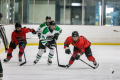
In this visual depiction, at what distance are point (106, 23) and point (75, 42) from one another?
21.4ft

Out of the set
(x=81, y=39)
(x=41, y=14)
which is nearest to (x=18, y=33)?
(x=81, y=39)

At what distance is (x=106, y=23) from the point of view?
1055 centimetres

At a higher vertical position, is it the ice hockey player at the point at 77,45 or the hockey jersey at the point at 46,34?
the hockey jersey at the point at 46,34

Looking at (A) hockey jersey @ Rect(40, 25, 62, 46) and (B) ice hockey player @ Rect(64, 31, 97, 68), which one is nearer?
(B) ice hockey player @ Rect(64, 31, 97, 68)

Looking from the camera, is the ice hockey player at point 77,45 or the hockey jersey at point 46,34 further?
the hockey jersey at point 46,34

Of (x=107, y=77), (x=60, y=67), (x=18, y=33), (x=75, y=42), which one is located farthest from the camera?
(x=18, y=33)

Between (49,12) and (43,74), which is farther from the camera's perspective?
(49,12)

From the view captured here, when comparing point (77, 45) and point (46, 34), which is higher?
point (46, 34)

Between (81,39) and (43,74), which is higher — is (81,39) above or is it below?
above

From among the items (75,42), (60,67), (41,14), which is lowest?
(60,67)

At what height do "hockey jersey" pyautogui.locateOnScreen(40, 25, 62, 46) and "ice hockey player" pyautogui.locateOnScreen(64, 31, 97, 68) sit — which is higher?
"hockey jersey" pyautogui.locateOnScreen(40, 25, 62, 46)

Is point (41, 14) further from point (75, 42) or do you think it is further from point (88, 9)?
point (75, 42)

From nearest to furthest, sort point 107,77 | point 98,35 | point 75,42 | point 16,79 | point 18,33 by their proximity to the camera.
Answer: point 16,79
point 107,77
point 75,42
point 18,33
point 98,35

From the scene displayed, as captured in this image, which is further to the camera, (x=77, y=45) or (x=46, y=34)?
(x=46, y=34)
